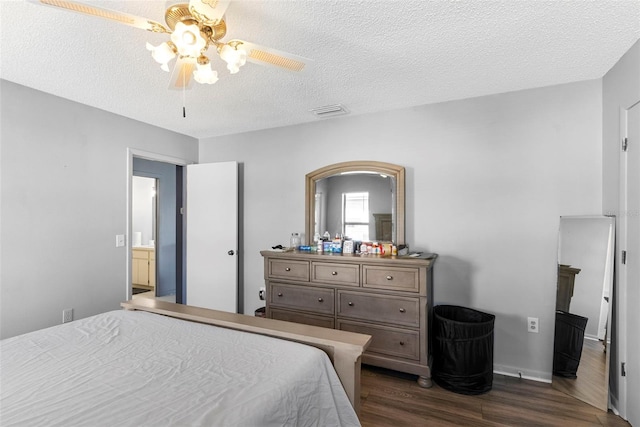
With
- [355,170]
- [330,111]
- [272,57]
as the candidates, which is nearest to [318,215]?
[355,170]

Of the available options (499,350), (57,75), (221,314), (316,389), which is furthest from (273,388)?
(57,75)

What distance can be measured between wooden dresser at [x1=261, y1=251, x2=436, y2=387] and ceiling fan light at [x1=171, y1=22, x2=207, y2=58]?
6.27 feet

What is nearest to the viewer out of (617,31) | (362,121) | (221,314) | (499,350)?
(617,31)

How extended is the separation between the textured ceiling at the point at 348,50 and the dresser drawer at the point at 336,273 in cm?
151

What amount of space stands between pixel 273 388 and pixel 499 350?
2.35 meters

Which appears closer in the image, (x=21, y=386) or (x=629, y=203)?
(x=21, y=386)

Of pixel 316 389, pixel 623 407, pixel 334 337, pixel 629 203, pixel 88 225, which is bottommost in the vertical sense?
pixel 623 407

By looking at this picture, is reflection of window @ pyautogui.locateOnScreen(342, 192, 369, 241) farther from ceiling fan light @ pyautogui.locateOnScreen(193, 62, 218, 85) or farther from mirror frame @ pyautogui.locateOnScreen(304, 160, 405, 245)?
ceiling fan light @ pyautogui.locateOnScreen(193, 62, 218, 85)

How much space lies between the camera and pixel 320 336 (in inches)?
62.1

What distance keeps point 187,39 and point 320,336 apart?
1506 mm

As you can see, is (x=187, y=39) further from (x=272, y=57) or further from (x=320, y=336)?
(x=320, y=336)

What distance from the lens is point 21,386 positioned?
115 cm

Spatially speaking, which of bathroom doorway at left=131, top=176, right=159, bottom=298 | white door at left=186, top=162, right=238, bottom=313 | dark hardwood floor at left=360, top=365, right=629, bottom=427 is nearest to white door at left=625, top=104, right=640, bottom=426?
dark hardwood floor at left=360, top=365, right=629, bottom=427

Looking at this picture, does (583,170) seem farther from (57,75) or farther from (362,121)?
(57,75)
